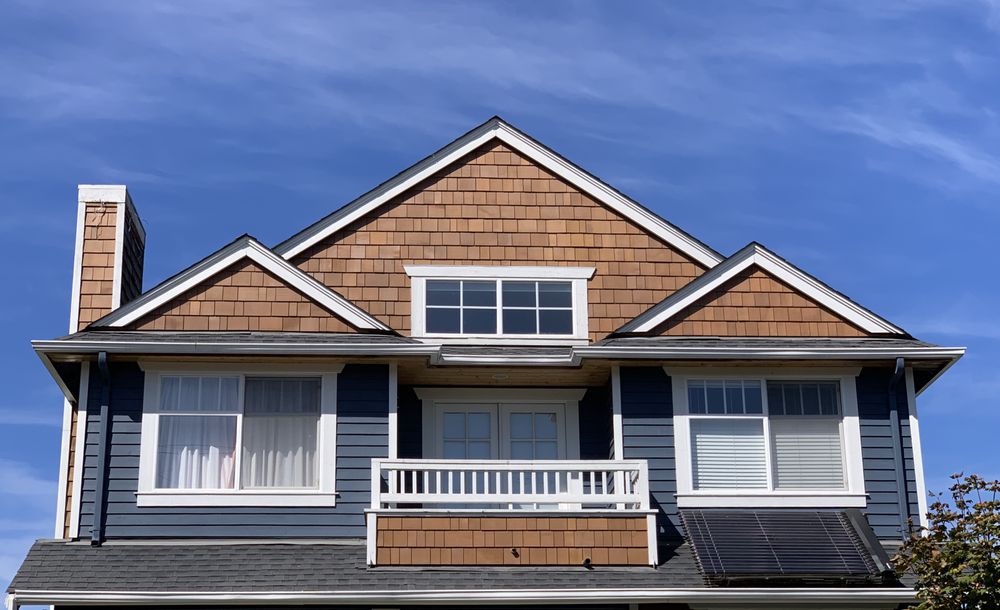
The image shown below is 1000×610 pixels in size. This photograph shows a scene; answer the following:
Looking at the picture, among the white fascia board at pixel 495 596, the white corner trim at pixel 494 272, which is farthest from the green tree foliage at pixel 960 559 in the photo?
the white corner trim at pixel 494 272

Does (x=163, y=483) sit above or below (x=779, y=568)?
above

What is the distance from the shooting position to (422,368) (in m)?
18.6

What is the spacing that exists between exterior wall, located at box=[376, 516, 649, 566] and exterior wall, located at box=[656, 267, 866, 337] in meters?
3.20

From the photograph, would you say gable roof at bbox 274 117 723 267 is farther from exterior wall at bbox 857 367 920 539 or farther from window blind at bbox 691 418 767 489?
exterior wall at bbox 857 367 920 539

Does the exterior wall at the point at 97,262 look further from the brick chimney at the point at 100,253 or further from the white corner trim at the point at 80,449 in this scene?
the white corner trim at the point at 80,449

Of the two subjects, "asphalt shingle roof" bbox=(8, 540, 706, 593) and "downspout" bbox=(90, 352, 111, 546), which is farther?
"downspout" bbox=(90, 352, 111, 546)

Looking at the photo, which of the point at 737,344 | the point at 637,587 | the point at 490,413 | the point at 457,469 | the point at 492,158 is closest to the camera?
the point at 637,587

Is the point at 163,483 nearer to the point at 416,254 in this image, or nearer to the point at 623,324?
the point at 416,254

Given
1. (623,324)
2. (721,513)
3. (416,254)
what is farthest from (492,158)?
(721,513)

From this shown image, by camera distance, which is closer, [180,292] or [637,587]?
[637,587]

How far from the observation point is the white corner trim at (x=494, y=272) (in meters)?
20.0

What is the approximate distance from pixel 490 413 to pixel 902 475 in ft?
18.5

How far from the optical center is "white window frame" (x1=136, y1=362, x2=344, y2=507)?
1722 centimetres

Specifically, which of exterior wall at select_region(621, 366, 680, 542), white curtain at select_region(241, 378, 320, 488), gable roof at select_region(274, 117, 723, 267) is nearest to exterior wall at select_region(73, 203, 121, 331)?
gable roof at select_region(274, 117, 723, 267)
